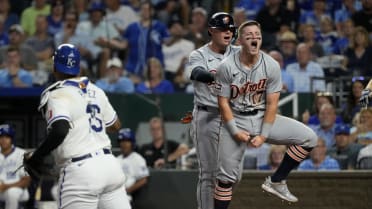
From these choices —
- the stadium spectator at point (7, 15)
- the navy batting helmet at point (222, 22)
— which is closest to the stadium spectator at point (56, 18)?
A: the stadium spectator at point (7, 15)

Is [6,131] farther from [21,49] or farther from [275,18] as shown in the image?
[275,18]

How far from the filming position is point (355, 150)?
10797mm

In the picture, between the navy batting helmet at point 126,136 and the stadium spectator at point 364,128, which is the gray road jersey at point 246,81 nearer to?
the stadium spectator at point 364,128

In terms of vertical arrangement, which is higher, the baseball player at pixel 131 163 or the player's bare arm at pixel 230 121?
the player's bare arm at pixel 230 121

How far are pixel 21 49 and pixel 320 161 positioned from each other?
5.19m

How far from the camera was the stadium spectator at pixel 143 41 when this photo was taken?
13492 mm

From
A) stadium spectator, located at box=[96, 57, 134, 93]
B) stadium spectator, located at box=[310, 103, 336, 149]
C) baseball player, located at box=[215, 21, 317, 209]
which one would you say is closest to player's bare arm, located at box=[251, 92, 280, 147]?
baseball player, located at box=[215, 21, 317, 209]

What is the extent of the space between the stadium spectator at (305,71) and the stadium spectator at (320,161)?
1.50 meters

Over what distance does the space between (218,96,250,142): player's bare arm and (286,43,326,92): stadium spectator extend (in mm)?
5279

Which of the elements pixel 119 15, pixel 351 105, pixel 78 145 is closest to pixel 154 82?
pixel 119 15

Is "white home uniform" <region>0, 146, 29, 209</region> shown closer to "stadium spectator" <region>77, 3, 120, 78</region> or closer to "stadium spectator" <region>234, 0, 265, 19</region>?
"stadium spectator" <region>77, 3, 120, 78</region>

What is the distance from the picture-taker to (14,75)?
43.9 ft

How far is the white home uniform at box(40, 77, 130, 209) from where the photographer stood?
20.9ft

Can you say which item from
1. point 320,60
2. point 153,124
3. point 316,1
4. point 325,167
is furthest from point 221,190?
point 316,1
